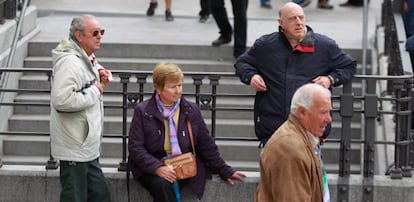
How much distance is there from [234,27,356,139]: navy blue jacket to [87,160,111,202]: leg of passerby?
4.40 feet

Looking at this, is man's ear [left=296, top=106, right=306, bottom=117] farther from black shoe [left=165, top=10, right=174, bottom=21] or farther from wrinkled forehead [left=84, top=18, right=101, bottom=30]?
black shoe [left=165, top=10, right=174, bottom=21]

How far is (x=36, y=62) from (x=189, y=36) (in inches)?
95.3

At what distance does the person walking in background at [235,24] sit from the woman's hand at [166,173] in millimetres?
4988

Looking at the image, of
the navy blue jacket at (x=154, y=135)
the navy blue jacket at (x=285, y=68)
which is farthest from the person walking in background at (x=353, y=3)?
the navy blue jacket at (x=154, y=135)

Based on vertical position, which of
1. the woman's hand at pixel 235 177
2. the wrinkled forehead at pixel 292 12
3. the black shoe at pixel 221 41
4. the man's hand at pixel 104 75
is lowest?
the woman's hand at pixel 235 177

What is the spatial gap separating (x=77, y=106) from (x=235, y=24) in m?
5.36

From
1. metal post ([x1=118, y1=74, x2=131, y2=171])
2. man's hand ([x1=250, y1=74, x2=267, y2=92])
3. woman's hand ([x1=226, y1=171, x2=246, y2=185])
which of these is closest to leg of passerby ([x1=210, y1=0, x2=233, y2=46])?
metal post ([x1=118, y1=74, x2=131, y2=171])

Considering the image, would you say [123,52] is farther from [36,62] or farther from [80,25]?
[80,25]

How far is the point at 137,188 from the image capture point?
846 centimetres

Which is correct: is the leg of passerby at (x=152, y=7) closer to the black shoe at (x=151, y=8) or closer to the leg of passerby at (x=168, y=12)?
the black shoe at (x=151, y=8)

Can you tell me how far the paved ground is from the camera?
45.0 feet

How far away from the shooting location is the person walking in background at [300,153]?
5.66 metres

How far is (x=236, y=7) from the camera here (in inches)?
489

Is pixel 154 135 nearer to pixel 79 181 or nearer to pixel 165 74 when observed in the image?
pixel 165 74
